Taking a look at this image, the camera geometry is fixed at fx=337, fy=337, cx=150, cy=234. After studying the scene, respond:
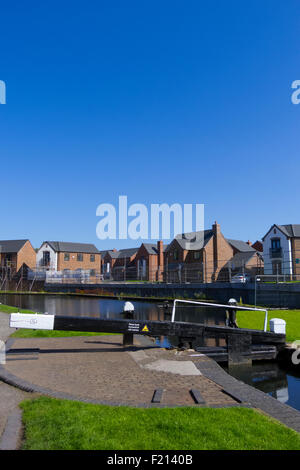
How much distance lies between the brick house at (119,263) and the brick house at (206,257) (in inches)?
575

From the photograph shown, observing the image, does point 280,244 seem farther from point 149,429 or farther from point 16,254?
point 149,429

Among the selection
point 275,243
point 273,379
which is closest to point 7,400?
point 273,379

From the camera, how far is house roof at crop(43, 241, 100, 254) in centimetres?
7066

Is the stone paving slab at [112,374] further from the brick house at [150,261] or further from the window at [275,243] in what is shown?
the brick house at [150,261]

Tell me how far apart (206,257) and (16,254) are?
124 ft

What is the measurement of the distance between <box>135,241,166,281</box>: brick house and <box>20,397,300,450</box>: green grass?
57.9 metres

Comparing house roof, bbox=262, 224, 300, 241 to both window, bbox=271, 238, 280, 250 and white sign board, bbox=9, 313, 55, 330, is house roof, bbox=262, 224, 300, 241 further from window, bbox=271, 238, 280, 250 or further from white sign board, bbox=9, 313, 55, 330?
white sign board, bbox=9, 313, 55, 330

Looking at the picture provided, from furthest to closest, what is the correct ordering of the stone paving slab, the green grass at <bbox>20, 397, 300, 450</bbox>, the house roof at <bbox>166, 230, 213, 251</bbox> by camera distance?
the house roof at <bbox>166, 230, 213, 251</bbox>, the stone paving slab, the green grass at <bbox>20, 397, 300, 450</bbox>

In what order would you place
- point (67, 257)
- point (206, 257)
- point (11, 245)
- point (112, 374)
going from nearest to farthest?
1. point (112, 374)
2. point (206, 257)
3. point (11, 245)
4. point (67, 257)

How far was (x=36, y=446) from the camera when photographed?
423 cm

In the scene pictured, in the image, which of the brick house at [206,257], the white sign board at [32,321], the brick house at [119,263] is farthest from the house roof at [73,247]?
the white sign board at [32,321]

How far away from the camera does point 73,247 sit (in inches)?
2884

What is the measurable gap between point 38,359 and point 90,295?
124 ft

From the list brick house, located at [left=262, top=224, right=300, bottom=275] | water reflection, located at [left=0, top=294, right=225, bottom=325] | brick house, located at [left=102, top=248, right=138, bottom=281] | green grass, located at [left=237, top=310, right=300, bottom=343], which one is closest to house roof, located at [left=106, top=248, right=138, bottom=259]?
brick house, located at [left=102, top=248, right=138, bottom=281]
